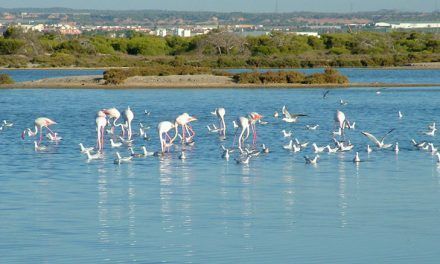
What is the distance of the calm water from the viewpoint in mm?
11250

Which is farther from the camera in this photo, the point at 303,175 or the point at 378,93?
the point at 378,93

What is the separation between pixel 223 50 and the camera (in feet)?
275

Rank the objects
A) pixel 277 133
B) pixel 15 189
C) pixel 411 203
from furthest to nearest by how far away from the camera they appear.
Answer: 1. pixel 277 133
2. pixel 15 189
3. pixel 411 203

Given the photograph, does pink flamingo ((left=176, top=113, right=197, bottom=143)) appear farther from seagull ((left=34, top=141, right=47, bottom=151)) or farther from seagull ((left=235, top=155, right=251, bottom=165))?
seagull ((left=235, top=155, right=251, bottom=165))

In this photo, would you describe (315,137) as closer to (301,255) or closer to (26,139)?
(26,139)

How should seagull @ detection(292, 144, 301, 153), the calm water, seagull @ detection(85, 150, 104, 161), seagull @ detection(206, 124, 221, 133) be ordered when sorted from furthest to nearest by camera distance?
seagull @ detection(206, 124, 221, 133) → seagull @ detection(292, 144, 301, 153) → seagull @ detection(85, 150, 104, 161) → the calm water

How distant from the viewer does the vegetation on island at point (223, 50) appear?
72000mm

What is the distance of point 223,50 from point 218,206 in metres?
69.9

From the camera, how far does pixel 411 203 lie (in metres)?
14.3

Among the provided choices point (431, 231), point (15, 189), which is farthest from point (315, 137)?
point (431, 231)

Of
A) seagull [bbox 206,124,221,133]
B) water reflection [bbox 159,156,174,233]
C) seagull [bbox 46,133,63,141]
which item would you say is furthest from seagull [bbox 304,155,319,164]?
seagull [bbox 206,124,221,133]

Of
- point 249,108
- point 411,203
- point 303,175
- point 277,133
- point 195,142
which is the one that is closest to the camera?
point 411,203

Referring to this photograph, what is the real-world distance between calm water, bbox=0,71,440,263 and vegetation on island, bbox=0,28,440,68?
46.4 metres

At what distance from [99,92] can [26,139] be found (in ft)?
64.3
